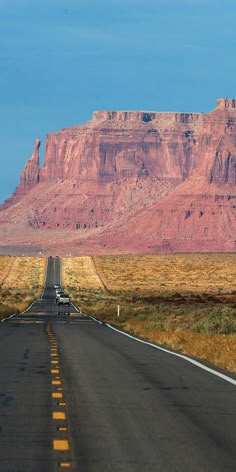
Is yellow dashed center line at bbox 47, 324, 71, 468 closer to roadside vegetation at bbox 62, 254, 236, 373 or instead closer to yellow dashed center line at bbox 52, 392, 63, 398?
yellow dashed center line at bbox 52, 392, 63, 398

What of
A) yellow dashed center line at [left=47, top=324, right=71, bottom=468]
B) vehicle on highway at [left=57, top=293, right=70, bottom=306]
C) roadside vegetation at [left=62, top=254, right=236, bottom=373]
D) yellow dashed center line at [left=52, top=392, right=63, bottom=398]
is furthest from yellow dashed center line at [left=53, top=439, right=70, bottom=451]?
vehicle on highway at [left=57, top=293, right=70, bottom=306]

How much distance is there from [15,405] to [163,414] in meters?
2.00

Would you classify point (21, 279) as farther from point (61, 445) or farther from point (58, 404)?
point (61, 445)

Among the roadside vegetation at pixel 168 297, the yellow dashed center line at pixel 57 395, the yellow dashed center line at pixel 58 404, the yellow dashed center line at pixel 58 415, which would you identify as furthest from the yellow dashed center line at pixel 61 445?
the roadside vegetation at pixel 168 297

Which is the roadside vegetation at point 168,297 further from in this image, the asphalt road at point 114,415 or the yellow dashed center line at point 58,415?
the yellow dashed center line at point 58,415

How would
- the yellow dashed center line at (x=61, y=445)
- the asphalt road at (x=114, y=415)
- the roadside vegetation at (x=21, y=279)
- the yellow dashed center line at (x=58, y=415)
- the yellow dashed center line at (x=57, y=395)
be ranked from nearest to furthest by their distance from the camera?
the asphalt road at (x=114, y=415), the yellow dashed center line at (x=61, y=445), the yellow dashed center line at (x=58, y=415), the yellow dashed center line at (x=57, y=395), the roadside vegetation at (x=21, y=279)

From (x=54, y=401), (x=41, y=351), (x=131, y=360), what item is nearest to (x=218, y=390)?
(x=54, y=401)

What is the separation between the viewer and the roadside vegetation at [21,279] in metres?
91.3

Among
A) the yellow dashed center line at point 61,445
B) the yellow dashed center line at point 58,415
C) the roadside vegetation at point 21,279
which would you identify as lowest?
the yellow dashed center line at point 61,445

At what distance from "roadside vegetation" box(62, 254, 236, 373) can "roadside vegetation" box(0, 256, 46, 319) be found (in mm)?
3704

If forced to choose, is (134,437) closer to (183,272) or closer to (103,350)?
(103,350)

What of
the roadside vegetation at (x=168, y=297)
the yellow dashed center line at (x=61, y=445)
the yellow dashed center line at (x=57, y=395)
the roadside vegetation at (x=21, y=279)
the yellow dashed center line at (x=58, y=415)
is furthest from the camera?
the roadside vegetation at (x=21, y=279)

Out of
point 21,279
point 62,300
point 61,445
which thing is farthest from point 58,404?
point 21,279

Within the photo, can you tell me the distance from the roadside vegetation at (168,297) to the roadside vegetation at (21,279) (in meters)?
3.70
